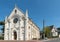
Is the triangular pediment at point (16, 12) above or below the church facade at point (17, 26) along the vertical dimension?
above

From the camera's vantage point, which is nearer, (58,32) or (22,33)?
(22,33)

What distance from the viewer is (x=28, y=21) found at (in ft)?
188

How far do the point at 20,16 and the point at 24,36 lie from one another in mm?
7298

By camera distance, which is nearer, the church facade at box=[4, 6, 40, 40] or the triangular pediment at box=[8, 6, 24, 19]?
the church facade at box=[4, 6, 40, 40]

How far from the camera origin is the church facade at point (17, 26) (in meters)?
56.4

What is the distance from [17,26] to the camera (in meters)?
57.7

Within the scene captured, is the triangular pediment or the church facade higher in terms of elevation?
the triangular pediment

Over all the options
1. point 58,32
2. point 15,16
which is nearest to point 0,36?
point 15,16

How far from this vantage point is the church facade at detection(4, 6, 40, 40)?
56438 millimetres

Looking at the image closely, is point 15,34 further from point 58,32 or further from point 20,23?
point 58,32

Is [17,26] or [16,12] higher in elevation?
[16,12]

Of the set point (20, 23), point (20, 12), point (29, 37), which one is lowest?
point (29, 37)

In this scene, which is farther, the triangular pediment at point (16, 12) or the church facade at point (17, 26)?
the triangular pediment at point (16, 12)

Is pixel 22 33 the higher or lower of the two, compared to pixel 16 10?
lower
